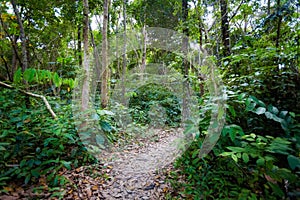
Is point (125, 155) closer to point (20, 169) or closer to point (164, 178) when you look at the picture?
point (164, 178)

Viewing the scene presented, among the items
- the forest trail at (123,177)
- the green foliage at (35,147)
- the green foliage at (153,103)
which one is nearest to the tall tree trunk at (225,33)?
the forest trail at (123,177)

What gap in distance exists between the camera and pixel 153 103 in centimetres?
863

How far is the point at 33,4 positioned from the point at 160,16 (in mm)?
4821

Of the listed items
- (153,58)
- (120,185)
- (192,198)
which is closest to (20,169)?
(120,185)

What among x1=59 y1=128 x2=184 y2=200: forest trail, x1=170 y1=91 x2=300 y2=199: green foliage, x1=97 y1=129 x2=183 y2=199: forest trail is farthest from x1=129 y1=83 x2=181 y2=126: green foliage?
x1=170 y1=91 x2=300 y2=199: green foliage

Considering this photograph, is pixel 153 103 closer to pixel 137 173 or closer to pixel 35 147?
pixel 137 173

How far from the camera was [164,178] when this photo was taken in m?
2.81

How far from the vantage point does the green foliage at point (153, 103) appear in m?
7.42

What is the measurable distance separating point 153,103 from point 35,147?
6.06m

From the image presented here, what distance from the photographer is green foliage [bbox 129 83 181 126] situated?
7422 mm

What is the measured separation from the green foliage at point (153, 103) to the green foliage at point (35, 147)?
389 centimetres

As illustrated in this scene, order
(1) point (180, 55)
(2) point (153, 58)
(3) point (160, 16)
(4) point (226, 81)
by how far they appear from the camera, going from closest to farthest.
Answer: (4) point (226, 81)
(1) point (180, 55)
(3) point (160, 16)
(2) point (153, 58)

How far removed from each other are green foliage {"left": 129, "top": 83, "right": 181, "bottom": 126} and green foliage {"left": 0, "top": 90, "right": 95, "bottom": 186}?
3888mm

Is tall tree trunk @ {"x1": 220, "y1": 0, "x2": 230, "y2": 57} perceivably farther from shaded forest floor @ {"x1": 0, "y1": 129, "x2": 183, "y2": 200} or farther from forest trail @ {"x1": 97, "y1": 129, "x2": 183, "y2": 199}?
shaded forest floor @ {"x1": 0, "y1": 129, "x2": 183, "y2": 200}
